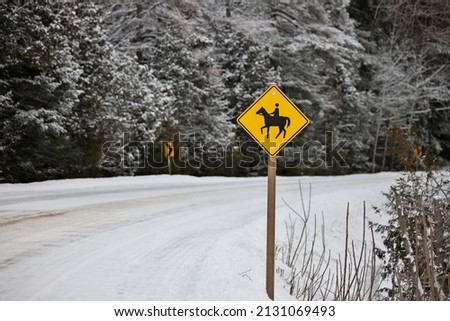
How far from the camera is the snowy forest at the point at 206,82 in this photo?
1339 cm

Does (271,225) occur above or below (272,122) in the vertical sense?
below

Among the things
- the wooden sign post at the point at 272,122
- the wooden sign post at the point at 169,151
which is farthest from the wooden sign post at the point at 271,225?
the wooden sign post at the point at 169,151

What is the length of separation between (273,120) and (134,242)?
305 cm

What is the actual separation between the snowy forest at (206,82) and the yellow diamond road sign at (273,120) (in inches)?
138

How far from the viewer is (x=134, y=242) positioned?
22.2 feet

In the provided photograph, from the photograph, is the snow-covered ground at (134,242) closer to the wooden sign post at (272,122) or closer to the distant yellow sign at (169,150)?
the wooden sign post at (272,122)

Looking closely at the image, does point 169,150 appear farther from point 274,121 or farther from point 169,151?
point 274,121

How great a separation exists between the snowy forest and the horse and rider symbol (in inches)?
142

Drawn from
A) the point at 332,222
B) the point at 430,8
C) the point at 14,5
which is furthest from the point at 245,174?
the point at 430,8

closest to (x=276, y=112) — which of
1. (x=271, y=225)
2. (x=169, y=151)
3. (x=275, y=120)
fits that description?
(x=275, y=120)

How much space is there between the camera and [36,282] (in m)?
4.74

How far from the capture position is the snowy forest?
527 inches

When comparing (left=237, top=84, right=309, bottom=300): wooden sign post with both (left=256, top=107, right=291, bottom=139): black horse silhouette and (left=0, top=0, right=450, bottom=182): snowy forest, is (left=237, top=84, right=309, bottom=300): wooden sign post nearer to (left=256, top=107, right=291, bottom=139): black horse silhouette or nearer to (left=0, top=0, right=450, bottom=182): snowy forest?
(left=256, top=107, right=291, bottom=139): black horse silhouette
